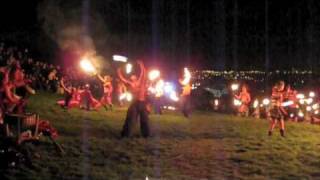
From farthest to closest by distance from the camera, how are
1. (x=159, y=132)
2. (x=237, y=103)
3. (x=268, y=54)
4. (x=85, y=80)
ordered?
(x=268, y=54) → (x=85, y=80) → (x=237, y=103) → (x=159, y=132)

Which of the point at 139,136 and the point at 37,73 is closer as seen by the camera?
the point at 139,136

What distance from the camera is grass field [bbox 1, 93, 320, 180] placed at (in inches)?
453

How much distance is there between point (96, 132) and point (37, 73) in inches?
626

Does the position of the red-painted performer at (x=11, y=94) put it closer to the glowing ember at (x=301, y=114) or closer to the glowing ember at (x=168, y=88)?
the glowing ember at (x=168, y=88)

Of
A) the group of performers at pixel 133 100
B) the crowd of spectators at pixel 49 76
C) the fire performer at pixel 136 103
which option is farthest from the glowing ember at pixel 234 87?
the fire performer at pixel 136 103

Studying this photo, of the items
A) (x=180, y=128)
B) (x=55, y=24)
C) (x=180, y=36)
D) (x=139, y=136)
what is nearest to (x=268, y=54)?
(x=180, y=36)

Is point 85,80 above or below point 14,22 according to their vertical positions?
below

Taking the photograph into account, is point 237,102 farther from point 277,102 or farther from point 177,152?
point 177,152

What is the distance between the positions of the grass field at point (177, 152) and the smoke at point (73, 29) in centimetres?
1780

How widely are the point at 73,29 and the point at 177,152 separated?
85.8 feet

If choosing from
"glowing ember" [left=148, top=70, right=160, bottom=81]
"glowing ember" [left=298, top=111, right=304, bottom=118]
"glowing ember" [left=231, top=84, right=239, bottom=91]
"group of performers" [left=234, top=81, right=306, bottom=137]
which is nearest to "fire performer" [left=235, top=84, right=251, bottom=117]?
"group of performers" [left=234, top=81, right=306, bottom=137]

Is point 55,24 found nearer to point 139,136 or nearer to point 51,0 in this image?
point 51,0

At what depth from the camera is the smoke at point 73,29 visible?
38.7 metres

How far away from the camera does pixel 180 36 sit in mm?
47000
